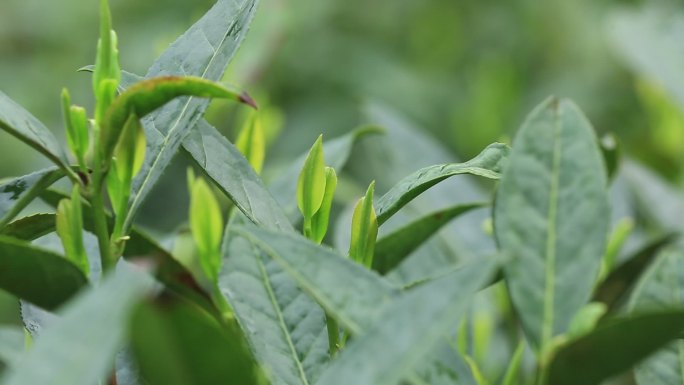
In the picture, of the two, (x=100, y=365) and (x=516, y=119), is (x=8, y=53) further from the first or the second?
(x=100, y=365)

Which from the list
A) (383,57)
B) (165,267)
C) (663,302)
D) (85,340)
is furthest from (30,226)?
(383,57)

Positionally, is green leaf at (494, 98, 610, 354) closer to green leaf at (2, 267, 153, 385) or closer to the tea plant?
the tea plant

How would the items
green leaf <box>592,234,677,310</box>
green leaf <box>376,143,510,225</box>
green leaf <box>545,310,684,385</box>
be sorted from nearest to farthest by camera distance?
1. green leaf <box>545,310,684,385</box>
2. green leaf <box>376,143,510,225</box>
3. green leaf <box>592,234,677,310</box>

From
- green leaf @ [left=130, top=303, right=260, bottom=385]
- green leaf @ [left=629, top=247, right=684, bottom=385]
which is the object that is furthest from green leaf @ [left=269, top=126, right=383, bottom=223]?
green leaf @ [left=130, top=303, right=260, bottom=385]

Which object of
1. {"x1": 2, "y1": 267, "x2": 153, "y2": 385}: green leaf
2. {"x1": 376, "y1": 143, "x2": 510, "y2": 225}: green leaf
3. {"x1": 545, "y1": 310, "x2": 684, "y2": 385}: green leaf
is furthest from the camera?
{"x1": 376, "y1": 143, "x2": 510, "y2": 225}: green leaf

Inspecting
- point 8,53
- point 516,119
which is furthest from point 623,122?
point 8,53

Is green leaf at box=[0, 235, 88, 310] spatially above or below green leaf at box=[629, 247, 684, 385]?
above

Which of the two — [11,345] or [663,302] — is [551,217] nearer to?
[663,302]

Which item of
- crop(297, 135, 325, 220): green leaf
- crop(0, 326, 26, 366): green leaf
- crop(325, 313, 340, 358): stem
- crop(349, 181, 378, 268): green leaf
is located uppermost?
crop(297, 135, 325, 220): green leaf
